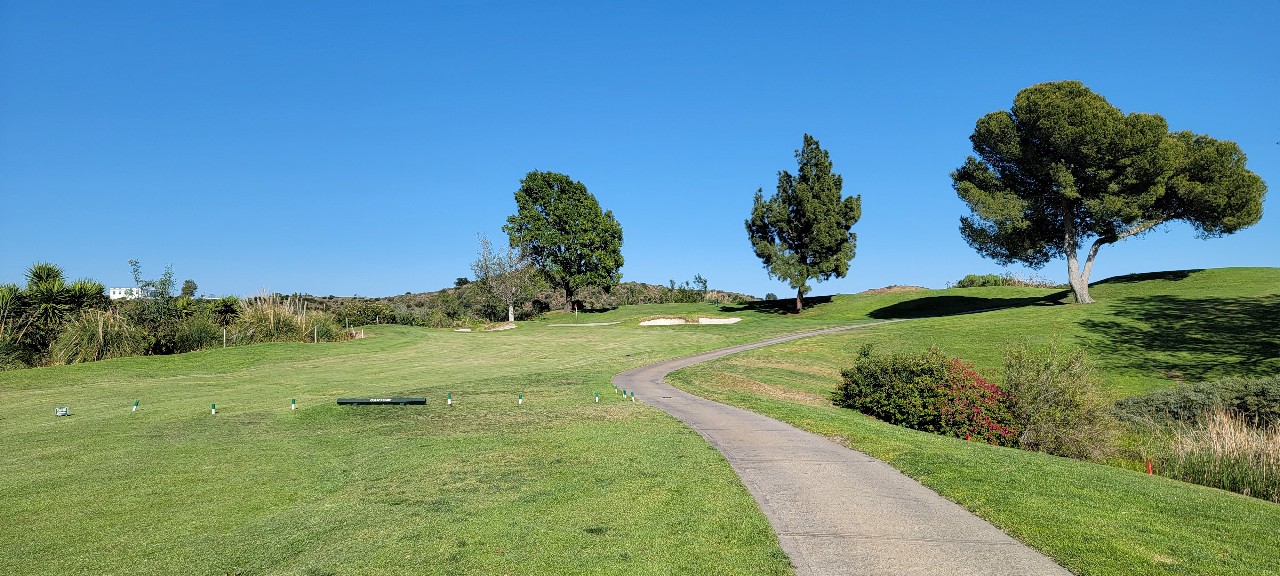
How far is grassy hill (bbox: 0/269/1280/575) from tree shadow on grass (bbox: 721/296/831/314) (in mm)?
36413

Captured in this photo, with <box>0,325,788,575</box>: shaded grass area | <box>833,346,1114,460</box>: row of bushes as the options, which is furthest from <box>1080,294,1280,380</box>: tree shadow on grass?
<box>0,325,788,575</box>: shaded grass area

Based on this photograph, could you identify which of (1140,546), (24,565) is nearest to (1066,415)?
(1140,546)

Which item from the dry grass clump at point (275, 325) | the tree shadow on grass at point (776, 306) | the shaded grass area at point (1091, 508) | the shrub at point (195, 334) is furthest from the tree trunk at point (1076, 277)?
the shrub at point (195, 334)

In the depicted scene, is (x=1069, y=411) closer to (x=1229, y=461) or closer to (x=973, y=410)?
(x=973, y=410)

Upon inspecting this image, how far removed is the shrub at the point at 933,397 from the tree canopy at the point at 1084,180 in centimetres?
2702

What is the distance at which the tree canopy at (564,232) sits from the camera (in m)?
60.6

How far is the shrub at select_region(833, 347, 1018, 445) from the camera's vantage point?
50.2 ft

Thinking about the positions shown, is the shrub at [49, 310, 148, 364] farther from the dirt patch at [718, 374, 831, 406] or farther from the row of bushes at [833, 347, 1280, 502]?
the row of bushes at [833, 347, 1280, 502]

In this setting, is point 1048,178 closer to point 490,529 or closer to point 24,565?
point 490,529

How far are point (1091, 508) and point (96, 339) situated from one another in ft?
103

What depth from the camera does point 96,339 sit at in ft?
83.5

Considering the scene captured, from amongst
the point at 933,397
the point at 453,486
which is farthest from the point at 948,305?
the point at 453,486

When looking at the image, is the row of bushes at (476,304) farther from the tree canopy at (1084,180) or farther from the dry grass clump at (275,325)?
the tree canopy at (1084,180)

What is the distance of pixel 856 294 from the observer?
6512 centimetres
